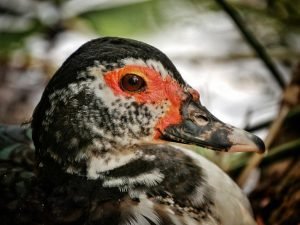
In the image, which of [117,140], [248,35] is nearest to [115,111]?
[117,140]

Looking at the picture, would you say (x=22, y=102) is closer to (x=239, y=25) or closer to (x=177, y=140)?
(x=239, y=25)

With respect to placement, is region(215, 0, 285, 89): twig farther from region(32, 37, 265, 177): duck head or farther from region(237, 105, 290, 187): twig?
region(32, 37, 265, 177): duck head

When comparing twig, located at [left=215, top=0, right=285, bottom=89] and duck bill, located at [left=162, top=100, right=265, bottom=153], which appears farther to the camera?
twig, located at [left=215, top=0, right=285, bottom=89]

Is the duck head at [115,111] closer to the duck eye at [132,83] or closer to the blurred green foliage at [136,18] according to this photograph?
the duck eye at [132,83]

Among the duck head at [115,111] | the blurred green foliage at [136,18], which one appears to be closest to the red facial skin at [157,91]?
the duck head at [115,111]

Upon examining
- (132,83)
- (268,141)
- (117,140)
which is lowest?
(268,141)

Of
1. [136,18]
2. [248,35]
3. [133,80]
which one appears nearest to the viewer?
[133,80]

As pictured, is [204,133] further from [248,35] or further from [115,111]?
[248,35]

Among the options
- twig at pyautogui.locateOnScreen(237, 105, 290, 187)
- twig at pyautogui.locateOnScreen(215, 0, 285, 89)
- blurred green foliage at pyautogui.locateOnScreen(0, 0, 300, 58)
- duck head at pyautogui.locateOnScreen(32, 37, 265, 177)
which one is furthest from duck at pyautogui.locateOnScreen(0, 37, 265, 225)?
blurred green foliage at pyautogui.locateOnScreen(0, 0, 300, 58)
